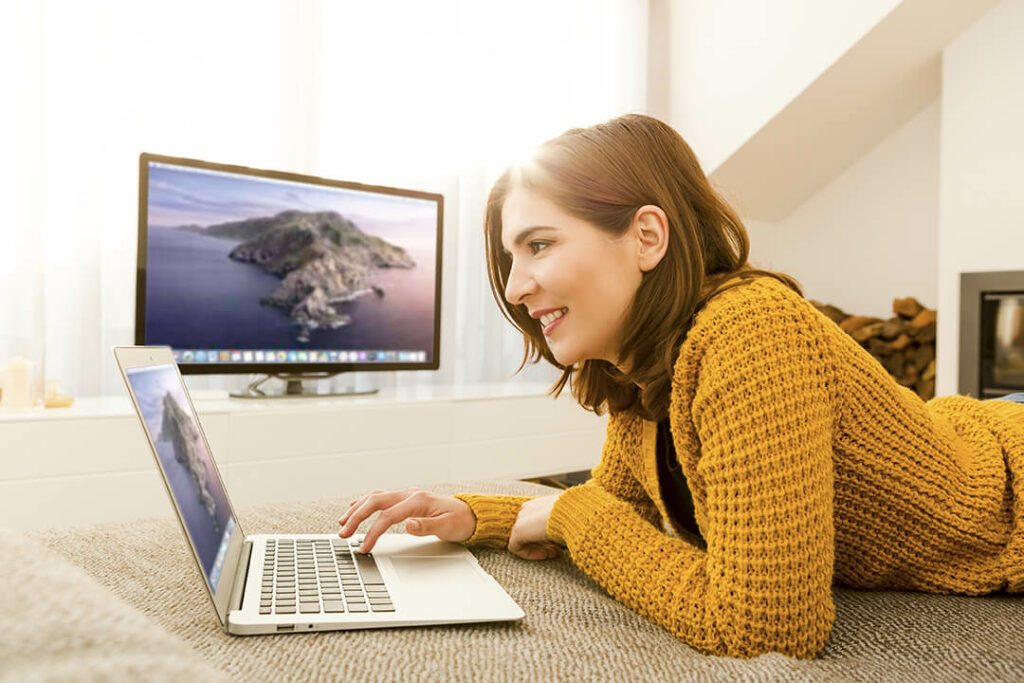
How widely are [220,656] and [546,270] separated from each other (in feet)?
1.69

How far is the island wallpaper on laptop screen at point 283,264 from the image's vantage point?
2389mm

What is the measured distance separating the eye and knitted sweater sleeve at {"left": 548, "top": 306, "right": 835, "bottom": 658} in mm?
232

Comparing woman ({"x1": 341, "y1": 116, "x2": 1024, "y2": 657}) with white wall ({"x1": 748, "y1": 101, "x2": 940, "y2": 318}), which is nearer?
woman ({"x1": 341, "y1": 116, "x2": 1024, "y2": 657})

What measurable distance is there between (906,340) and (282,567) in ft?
11.8

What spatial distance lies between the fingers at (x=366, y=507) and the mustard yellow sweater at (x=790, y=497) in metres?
0.10

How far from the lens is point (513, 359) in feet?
11.9

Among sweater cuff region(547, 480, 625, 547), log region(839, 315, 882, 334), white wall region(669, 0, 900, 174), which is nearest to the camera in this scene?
sweater cuff region(547, 480, 625, 547)

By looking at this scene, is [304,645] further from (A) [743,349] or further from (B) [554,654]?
(A) [743,349]

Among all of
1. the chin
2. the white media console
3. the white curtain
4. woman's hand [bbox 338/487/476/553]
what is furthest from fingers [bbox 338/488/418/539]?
the white curtain

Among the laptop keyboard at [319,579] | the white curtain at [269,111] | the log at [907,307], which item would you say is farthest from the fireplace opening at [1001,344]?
the laptop keyboard at [319,579]

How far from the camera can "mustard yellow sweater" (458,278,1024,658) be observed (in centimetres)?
72

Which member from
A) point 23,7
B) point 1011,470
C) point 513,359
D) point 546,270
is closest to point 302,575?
point 546,270

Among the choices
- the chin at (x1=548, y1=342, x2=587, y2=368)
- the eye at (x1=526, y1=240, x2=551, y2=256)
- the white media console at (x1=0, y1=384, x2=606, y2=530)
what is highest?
the eye at (x1=526, y1=240, x2=551, y2=256)

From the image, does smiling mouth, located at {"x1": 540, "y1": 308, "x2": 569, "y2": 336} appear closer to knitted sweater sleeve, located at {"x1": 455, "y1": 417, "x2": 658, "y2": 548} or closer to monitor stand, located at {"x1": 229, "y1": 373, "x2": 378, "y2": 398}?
knitted sweater sleeve, located at {"x1": 455, "y1": 417, "x2": 658, "y2": 548}
